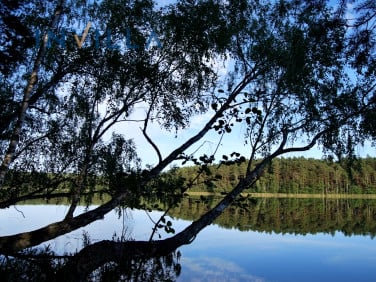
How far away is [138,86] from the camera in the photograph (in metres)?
10.9

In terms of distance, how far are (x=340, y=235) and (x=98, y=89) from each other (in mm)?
22768

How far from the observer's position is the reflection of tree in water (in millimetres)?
7965

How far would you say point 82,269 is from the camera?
7949 millimetres

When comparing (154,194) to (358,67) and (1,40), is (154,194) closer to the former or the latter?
(1,40)

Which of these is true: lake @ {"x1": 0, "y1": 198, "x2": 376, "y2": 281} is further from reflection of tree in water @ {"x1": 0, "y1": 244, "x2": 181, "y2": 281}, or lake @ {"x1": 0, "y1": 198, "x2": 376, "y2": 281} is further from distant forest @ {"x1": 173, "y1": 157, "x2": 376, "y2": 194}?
distant forest @ {"x1": 173, "y1": 157, "x2": 376, "y2": 194}

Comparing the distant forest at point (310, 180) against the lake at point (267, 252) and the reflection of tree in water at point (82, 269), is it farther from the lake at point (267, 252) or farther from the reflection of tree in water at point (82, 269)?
the reflection of tree in water at point (82, 269)

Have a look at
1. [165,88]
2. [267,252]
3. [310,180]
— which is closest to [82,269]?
[165,88]

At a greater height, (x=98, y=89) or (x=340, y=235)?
(x=98, y=89)

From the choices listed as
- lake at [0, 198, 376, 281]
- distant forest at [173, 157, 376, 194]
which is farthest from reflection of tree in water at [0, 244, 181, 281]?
distant forest at [173, 157, 376, 194]

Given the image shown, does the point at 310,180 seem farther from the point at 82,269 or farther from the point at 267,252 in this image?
the point at 82,269

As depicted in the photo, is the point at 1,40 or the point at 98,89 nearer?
the point at 1,40

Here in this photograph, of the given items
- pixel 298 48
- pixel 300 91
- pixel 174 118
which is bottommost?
pixel 174 118

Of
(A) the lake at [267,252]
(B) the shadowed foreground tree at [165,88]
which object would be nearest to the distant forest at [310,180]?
(A) the lake at [267,252]

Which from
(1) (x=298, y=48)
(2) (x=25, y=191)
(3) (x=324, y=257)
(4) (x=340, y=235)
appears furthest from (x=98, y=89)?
(4) (x=340, y=235)
